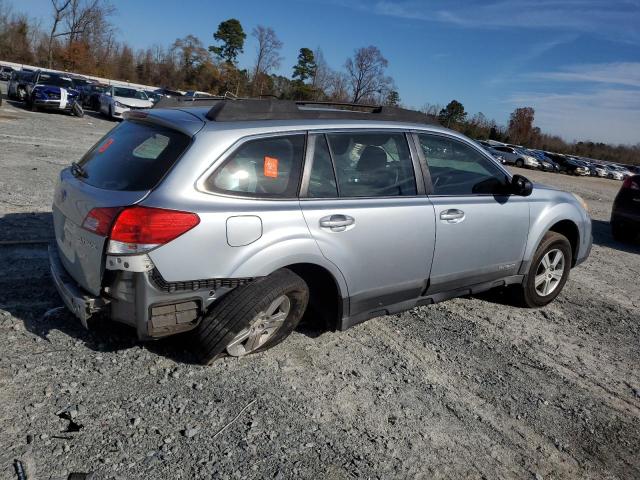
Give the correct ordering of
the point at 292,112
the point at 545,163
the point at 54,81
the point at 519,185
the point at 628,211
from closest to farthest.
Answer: the point at 292,112 < the point at 519,185 < the point at 628,211 < the point at 54,81 < the point at 545,163

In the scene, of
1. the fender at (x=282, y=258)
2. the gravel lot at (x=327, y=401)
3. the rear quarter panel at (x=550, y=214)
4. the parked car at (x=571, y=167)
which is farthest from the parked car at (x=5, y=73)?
the fender at (x=282, y=258)

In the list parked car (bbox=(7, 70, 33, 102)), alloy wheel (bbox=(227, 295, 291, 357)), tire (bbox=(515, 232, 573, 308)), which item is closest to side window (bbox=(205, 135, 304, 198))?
alloy wheel (bbox=(227, 295, 291, 357))

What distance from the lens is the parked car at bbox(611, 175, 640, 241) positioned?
386 inches

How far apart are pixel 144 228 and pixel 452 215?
239 centimetres

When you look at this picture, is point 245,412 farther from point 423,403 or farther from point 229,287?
point 423,403

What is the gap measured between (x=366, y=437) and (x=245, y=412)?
705 mm

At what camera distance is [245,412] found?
124 inches

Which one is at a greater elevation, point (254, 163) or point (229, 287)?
point (254, 163)

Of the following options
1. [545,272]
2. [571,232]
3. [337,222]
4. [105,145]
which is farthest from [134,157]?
[571,232]

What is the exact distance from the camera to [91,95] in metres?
29.9

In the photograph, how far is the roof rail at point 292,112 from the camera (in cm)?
→ 353

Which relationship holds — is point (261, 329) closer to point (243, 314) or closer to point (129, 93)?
point (243, 314)

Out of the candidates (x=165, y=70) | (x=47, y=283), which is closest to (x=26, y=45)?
(x=165, y=70)

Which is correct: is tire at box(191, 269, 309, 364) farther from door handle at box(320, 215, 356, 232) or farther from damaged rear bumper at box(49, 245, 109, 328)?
damaged rear bumper at box(49, 245, 109, 328)
